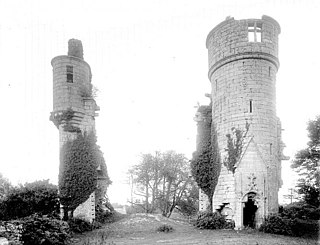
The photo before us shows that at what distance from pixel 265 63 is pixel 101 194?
1742 cm

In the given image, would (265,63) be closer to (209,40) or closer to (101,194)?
(209,40)

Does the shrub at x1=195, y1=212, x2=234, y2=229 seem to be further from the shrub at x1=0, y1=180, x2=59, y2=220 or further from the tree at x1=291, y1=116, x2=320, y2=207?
the shrub at x1=0, y1=180, x2=59, y2=220

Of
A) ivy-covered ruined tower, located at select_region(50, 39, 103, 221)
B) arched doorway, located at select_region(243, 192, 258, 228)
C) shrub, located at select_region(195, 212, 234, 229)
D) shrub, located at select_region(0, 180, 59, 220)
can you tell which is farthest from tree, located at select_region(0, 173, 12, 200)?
arched doorway, located at select_region(243, 192, 258, 228)

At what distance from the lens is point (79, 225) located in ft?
65.7

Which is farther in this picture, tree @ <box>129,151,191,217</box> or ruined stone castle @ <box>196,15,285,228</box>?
tree @ <box>129,151,191,217</box>

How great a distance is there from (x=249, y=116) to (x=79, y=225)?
1455 centimetres

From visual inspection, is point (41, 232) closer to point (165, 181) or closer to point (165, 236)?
point (165, 236)

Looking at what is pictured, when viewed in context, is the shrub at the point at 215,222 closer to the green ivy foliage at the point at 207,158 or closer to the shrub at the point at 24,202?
the green ivy foliage at the point at 207,158

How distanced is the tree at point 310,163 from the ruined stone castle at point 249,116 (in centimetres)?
209

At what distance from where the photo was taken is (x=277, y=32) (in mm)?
21469

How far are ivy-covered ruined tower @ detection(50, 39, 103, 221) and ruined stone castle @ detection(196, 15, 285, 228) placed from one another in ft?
34.1

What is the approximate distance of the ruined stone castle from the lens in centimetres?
1905

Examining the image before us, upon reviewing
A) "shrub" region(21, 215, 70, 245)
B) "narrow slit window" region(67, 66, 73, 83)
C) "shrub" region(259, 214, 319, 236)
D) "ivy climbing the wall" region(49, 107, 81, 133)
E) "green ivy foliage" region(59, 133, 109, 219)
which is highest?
"narrow slit window" region(67, 66, 73, 83)

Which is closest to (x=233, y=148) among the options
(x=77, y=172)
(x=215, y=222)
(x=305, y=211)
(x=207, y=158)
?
(x=207, y=158)
